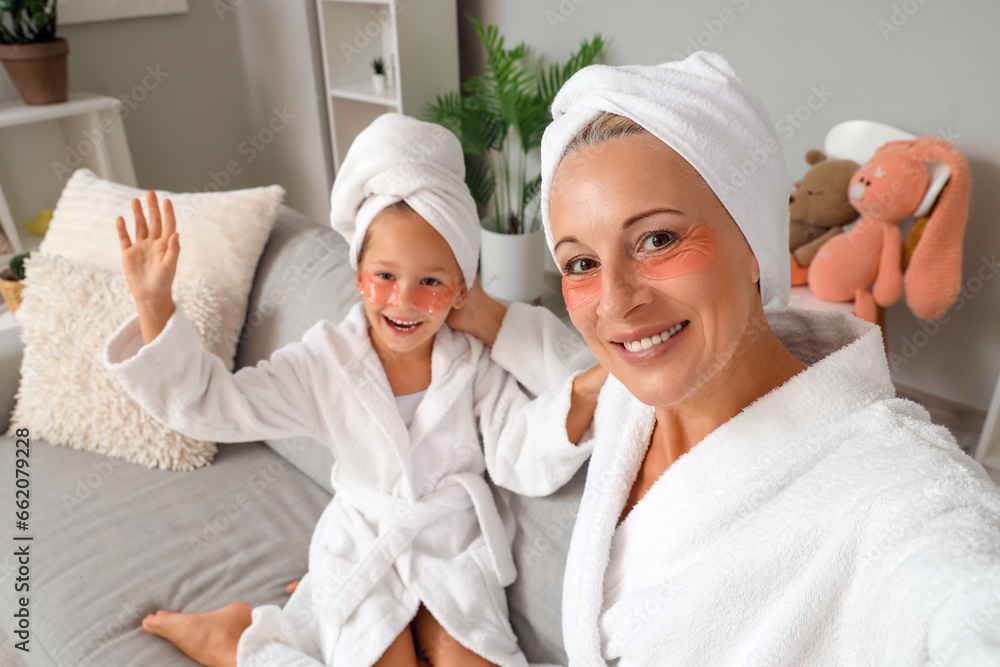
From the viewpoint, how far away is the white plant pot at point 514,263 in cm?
→ 303

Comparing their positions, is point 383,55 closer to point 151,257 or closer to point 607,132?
point 151,257

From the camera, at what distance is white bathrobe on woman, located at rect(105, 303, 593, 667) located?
1278 mm

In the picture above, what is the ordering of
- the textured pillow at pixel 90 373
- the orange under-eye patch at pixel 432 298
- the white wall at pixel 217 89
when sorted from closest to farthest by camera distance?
the orange under-eye patch at pixel 432 298
the textured pillow at pixel 90 373
the white wall at pixel 217 89

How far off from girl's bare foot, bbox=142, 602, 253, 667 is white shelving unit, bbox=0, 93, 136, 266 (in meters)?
2.32

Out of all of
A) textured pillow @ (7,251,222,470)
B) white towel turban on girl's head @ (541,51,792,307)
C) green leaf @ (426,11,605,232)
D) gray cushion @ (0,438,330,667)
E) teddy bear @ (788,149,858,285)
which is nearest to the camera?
white towel turban on girl's head @ (541,51,792,307)

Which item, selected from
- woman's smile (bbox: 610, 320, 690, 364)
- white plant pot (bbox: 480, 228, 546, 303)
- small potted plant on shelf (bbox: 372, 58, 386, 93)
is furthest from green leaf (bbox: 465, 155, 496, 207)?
woman's smile (bbox: 610, 320, 690, 364)

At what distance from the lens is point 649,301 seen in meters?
0.82

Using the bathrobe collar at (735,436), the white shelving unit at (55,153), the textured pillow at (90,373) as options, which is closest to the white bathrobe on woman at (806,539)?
the bathrobe collar at (735,436)

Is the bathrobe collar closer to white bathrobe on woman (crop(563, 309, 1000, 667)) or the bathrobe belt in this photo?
white bathrobe on woman (crop(563, 309, 1000, 667))

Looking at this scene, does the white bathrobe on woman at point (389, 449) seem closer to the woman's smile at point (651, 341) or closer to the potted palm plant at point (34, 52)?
the woman's smile at point (651, 341)

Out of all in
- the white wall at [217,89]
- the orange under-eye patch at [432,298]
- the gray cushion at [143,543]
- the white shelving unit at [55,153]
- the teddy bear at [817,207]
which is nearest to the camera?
the orange under-eye patch at [432,298]

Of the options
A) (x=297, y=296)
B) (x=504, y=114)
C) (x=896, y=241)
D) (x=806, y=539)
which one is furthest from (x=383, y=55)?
(x=806, y=539)

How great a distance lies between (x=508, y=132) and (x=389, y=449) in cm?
223

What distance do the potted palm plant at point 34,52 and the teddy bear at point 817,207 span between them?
113 inches
